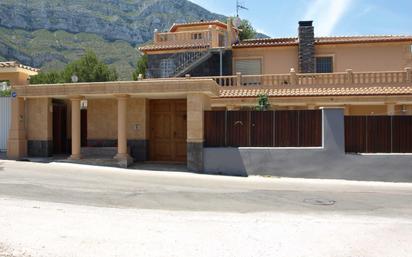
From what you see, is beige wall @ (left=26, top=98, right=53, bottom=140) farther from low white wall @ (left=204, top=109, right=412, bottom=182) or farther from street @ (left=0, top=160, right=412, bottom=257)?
low white wall @ (left=204, top=109, right=412, bottom=182)

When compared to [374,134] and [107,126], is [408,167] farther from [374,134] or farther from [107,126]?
[107,126]

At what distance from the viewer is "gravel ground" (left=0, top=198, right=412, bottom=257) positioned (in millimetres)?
6996

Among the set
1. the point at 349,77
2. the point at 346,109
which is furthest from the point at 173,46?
the point at 346,109

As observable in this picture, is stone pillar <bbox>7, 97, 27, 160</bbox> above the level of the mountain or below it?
below

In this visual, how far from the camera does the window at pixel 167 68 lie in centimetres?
3061

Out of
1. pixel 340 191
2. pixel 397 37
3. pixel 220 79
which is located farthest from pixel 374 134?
pixel 397 37

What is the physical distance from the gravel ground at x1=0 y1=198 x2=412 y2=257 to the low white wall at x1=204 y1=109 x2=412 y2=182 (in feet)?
24.8

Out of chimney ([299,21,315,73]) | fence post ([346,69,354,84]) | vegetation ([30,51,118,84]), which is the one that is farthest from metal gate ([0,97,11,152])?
vegetation ([30,51,118,84])

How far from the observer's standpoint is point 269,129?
18.5 m

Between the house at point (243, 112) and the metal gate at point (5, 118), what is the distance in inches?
53.5

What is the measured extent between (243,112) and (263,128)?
1066mm

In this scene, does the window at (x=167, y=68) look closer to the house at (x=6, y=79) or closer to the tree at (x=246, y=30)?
the house at (x=6, y=79)

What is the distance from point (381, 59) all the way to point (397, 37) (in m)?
1.65

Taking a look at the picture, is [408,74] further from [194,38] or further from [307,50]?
[194,38]
